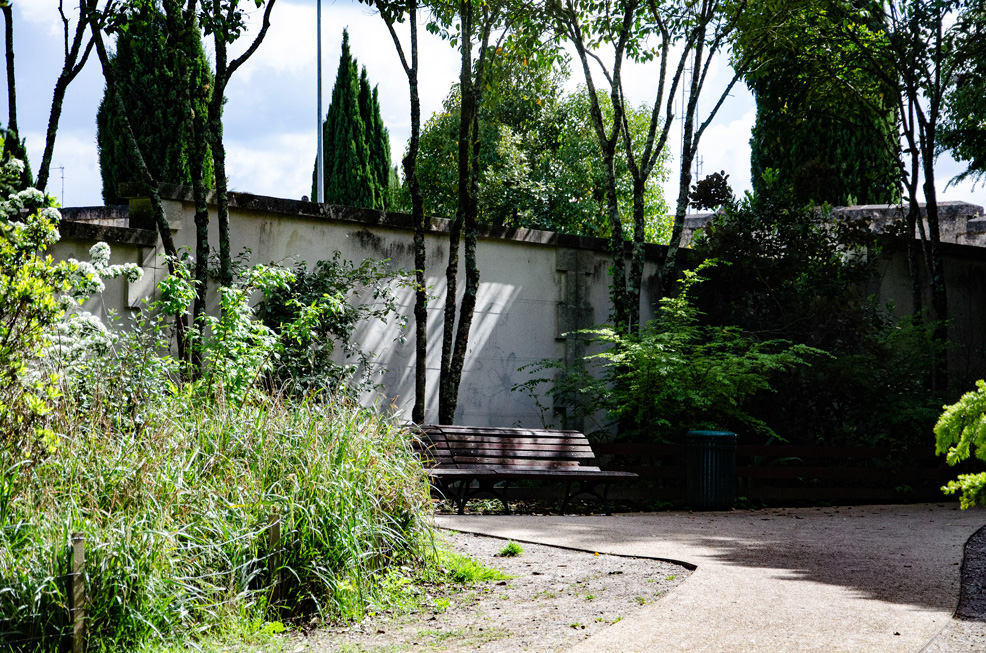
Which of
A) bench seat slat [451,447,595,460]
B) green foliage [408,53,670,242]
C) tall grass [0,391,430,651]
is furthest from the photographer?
green foliage [408,53,670,242]

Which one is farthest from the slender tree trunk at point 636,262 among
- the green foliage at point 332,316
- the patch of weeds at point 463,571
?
the patch of weeds at point 463,571

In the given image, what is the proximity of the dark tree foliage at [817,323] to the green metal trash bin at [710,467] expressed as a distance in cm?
231

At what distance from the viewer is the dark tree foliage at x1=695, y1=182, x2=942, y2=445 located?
13008 mm

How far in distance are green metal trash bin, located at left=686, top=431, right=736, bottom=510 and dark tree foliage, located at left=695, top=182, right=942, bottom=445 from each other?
2.31 metres

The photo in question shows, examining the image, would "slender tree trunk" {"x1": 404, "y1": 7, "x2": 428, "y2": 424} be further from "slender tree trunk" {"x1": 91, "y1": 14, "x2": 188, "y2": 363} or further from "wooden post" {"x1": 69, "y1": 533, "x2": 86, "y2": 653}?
"wooden post" {"x1": 69, "y1": 533, "x2": 86, "y2": 653}

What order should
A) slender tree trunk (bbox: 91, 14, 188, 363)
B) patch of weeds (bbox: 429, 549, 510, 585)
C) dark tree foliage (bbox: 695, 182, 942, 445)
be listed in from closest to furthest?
patch of weeds (bbox: 429, 549, 510, 585) → slender tree trunk (bbox: 91, 14, 188, 363) → dark tree foliage (bbox: 695, 182, 942, 445)

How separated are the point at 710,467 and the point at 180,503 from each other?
24.0ft

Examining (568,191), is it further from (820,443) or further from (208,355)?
(208,355)

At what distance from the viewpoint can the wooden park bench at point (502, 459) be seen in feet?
31.3

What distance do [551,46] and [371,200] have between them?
1651 centimetres

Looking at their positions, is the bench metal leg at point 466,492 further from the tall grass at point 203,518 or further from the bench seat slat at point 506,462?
the tall grass at point 203,518

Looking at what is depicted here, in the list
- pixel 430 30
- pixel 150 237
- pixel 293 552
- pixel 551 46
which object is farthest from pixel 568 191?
pixel 293 552

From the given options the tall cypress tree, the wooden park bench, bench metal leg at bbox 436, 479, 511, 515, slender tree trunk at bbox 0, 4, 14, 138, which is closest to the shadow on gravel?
the wooden park bench

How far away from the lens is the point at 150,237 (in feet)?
32.6
